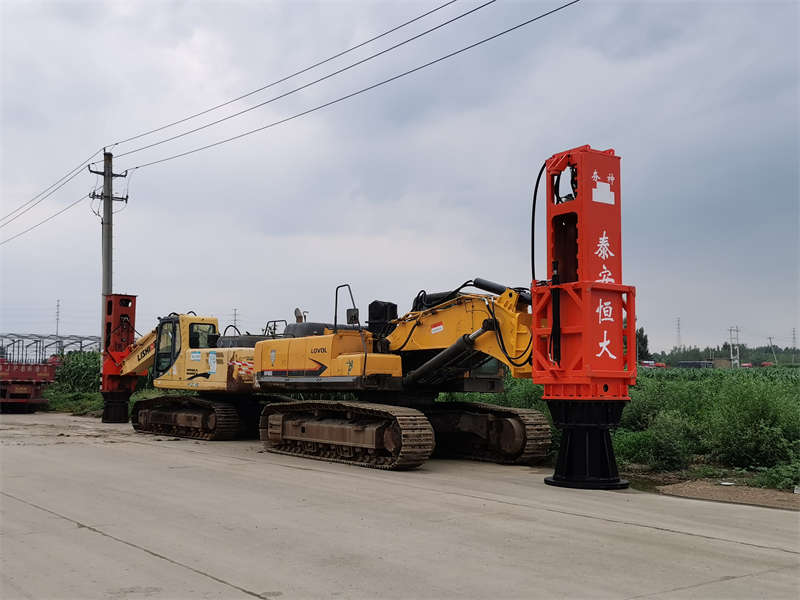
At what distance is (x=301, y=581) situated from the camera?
5777mm

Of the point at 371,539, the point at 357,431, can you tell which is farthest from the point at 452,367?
the point at 371,539

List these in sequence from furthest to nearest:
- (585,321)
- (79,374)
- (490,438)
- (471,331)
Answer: (79,374) < (490,438) < (471,331) < (585,321)

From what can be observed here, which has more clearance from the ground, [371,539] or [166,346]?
[166,346]

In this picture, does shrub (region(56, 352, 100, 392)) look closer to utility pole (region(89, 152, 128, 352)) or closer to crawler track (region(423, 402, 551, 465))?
utility pole (region(89, 152, 128, 352))

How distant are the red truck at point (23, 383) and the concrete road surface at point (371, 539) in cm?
2063

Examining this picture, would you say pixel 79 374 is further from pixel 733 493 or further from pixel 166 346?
pixel 733 493

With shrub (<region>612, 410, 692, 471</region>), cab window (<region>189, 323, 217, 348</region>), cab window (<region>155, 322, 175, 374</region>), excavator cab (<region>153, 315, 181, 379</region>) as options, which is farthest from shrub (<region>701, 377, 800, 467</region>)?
cab window (<region>155, 322, 175, 374</region>)

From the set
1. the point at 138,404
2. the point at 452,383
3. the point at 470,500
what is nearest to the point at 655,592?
the point at 470,500

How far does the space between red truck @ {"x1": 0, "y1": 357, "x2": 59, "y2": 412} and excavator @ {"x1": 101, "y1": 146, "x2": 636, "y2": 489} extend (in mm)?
11654

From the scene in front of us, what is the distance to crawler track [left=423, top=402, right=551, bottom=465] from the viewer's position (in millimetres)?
13156

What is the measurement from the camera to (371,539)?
7227 millimetres

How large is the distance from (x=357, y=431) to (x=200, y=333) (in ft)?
26.7

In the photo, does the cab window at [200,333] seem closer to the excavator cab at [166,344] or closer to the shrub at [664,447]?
the excavator cab at [166,344]

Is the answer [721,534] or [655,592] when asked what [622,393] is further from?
[655,592]
